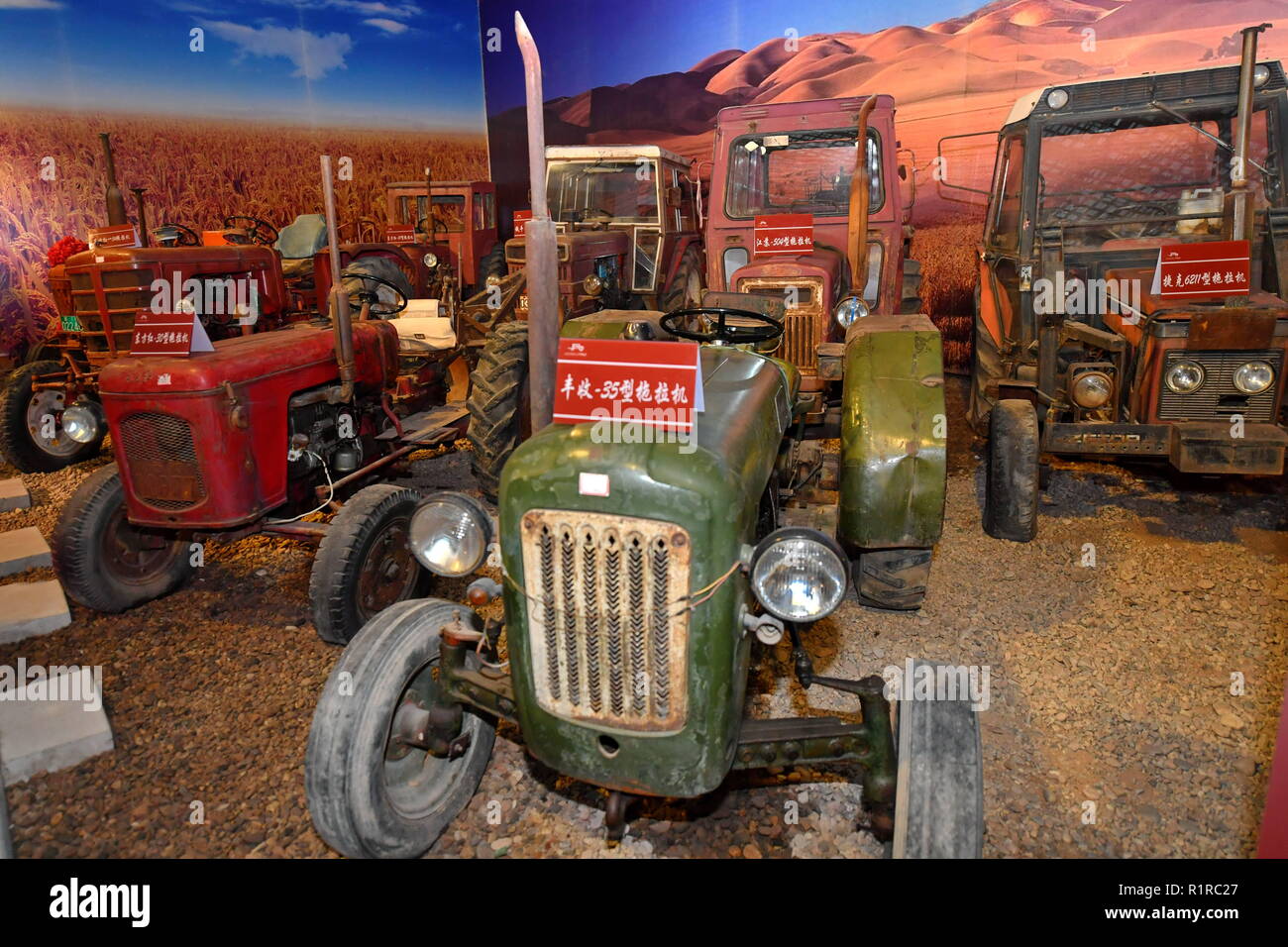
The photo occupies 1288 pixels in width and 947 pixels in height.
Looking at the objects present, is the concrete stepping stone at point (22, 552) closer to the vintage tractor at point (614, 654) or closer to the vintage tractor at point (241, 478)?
→ the vintage tractor at point (241, 478)

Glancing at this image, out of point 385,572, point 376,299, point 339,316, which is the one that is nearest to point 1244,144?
point 339,316

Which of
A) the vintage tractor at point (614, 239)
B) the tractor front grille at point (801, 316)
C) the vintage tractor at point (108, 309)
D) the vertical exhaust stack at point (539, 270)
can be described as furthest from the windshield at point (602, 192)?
the vertical exhaust stack at point (539, 270)

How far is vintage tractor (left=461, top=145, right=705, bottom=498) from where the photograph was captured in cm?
709

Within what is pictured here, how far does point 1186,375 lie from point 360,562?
4.16 metres

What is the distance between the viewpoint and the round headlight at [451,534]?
238cm

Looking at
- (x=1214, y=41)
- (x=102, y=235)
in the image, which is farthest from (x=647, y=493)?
(x=1214, y=41)

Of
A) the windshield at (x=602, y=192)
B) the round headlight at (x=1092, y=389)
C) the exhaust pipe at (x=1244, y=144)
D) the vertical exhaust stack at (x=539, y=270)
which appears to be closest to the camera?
the vertical exhaust stack at (x=539, y=270)

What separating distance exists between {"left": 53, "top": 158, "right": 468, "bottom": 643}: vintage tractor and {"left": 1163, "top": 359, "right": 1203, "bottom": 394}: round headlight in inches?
153

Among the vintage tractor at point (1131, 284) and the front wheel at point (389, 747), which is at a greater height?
the vintage tractor at point (1131, 284)

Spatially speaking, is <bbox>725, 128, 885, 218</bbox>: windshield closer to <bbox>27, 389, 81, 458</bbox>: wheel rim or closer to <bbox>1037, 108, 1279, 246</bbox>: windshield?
<bbox>1037, 108, 1279, 246</bbox>: windshield

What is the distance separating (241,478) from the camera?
3.79 meters

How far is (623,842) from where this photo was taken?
263 cm

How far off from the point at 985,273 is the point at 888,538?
3692mm

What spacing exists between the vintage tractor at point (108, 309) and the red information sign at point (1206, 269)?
4.81 metres
